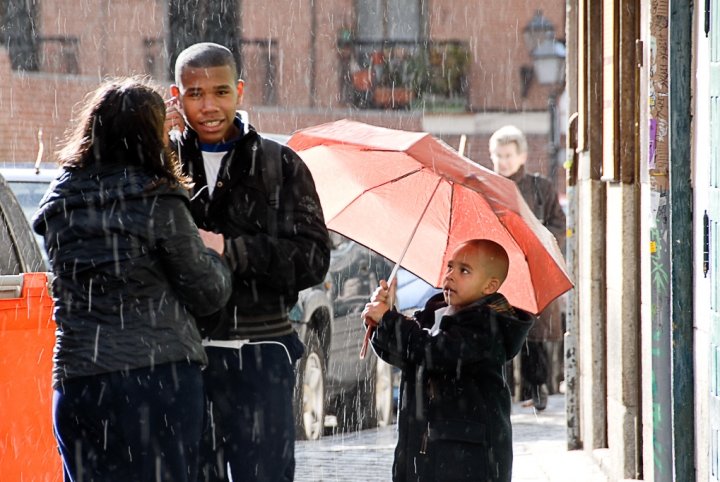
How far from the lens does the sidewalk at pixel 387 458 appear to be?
7.41 m

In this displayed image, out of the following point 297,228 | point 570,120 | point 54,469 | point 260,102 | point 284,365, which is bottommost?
point 54,469

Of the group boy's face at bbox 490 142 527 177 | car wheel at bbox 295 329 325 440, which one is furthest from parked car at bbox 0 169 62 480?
boy's face at bbox 490 142 527 177

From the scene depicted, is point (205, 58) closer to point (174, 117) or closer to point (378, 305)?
point (174, 117)

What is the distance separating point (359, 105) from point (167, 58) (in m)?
4.89

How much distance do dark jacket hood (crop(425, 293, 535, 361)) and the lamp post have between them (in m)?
12.0

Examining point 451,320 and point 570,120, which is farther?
point 570,120

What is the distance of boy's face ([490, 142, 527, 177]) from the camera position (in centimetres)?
988

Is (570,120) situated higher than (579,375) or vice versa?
(570,120)

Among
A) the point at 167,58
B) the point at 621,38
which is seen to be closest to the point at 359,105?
the point at 167,58

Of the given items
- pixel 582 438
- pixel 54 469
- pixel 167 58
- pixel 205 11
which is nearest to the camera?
pixel 54 469

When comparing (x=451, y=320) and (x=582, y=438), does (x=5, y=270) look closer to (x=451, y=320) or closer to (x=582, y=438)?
(x=451, y=320)

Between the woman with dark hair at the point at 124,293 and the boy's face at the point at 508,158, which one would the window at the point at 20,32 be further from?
the woman with dark hair at the point at 124,293

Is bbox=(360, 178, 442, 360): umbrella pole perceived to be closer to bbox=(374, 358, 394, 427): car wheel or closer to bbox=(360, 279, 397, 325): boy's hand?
bbox=(360, 279, 397, 325): boy's hand

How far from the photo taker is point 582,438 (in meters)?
8.25
